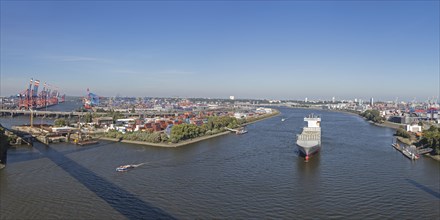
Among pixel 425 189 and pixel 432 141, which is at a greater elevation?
pixel 432 141

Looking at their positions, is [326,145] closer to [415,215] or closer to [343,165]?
[343,165]

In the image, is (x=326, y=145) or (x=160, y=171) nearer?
(x=160, y=171)

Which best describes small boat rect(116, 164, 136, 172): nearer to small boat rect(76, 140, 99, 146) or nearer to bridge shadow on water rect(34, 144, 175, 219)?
bridge shadow on water rect(34, 144, 175, 219)

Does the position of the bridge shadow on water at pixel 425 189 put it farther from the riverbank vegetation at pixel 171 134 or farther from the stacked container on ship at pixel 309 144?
the riverbank vegetation at pixel 171 134

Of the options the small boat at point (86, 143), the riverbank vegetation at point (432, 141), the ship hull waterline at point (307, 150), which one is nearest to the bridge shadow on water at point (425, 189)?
the ship hull waterline at point (307, 150)

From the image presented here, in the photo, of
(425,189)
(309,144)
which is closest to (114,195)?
(425,189)

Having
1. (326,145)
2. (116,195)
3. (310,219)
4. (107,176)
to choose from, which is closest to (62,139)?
(107,176)

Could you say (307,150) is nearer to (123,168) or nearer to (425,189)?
A: (425,189)
